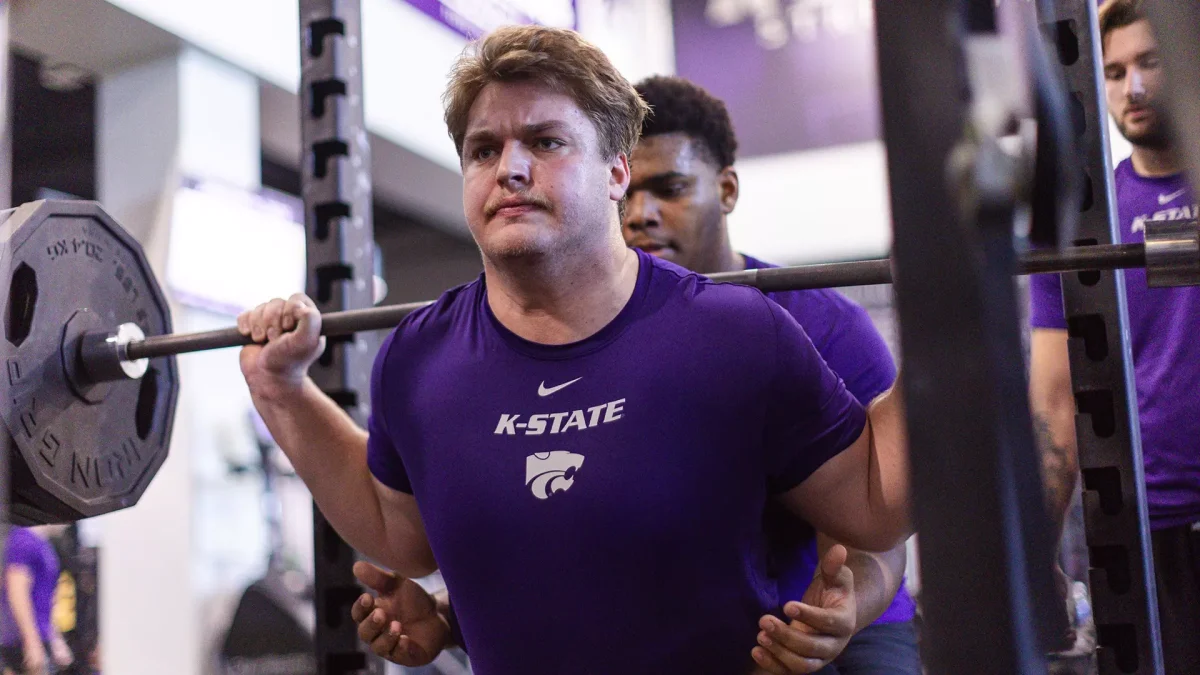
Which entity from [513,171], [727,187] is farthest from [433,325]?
[727,187]

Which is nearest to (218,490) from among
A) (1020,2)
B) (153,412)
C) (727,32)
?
(153,412)

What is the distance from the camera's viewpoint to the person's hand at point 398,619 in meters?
1.89

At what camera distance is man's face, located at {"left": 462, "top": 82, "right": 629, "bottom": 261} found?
5.67 feet

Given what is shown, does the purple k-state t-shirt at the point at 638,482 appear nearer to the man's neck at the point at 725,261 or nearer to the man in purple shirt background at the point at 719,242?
the man in purple shirt background at the point at 719,242

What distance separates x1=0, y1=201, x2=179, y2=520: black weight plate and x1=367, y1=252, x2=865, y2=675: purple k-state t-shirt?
2.47 feet

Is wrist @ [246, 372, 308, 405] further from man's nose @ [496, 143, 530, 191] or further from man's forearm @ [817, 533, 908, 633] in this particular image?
man's forearm @ [817, 533, 908, 633]

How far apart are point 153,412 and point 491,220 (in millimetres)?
957

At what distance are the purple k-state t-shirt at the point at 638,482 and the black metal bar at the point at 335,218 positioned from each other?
550mm

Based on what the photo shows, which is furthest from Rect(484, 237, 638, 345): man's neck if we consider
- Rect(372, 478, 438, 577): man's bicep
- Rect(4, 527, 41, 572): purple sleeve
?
Rect(4, 527, 41, 572): purple sleeve

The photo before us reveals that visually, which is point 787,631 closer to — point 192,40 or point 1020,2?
point 1020,2

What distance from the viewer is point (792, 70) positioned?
6.96 metres

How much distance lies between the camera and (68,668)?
4.84 m

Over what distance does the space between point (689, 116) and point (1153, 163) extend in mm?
927

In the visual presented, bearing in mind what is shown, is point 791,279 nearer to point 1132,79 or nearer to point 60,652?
point 1132,79
